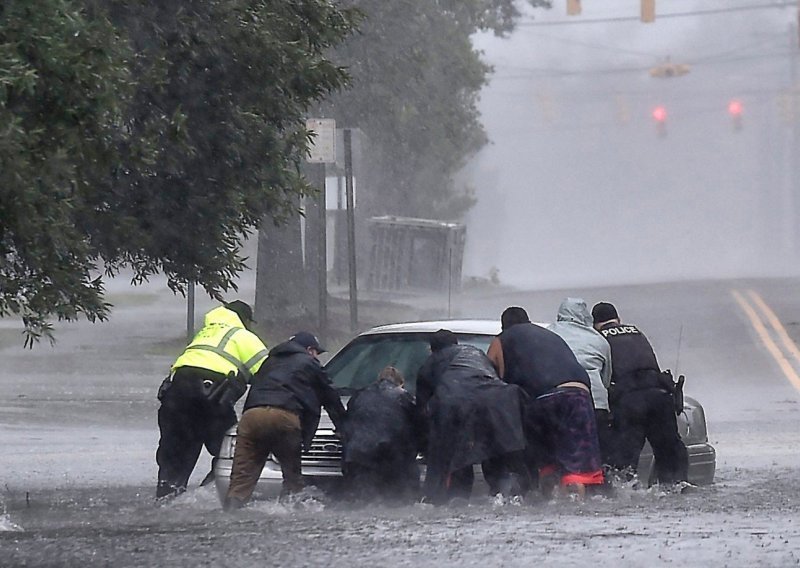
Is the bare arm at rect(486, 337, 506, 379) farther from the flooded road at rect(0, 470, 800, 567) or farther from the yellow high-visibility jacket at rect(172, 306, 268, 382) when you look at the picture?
the yellow high-visibility jacket at rect(172, 306, 268, 382)

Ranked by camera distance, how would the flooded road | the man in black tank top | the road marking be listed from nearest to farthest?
the flooded road → the man in black tank top → the road marking

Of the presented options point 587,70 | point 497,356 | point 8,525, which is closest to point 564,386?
point 497,356

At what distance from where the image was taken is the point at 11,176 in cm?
770

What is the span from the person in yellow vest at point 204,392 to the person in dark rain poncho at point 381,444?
3.38 feet

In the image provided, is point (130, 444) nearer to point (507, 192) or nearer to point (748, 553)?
point (748, 553)

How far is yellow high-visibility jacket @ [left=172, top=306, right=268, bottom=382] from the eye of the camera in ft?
37.9

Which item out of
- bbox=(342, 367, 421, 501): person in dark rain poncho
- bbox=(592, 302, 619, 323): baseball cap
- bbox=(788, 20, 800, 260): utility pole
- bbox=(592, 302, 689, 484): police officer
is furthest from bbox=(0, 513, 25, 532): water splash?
bbox=(788, 20, 800, 260): utility pole

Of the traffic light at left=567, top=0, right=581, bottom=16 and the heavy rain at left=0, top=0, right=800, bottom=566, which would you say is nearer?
the heavy rain at left=0, top=0, right=800, bottom=566

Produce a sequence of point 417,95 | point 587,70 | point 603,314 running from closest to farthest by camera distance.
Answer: point 603,314 → point 417,95 → point 587,70

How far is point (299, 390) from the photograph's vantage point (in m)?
10.8

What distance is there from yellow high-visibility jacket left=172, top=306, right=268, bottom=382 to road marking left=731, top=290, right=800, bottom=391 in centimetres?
1104

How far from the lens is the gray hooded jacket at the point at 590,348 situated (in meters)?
11.6

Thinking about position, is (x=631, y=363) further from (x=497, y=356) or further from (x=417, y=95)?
(x=417, y=95)

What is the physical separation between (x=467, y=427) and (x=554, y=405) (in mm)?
737
